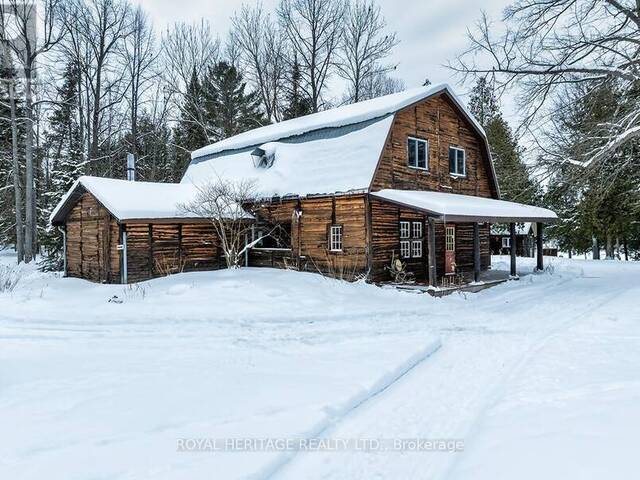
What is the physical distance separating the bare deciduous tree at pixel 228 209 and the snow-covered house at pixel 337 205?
46cm

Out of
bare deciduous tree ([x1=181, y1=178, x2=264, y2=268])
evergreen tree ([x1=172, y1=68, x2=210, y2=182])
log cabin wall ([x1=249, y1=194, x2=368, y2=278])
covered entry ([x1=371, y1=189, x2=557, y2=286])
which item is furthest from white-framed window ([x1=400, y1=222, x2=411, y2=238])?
evergreen tree ([x1=172, y1=68, x2=210, y2=182])

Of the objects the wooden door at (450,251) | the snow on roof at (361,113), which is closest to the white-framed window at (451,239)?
the wooden door at (450,251)

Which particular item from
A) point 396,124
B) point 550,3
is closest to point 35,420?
point 396,124

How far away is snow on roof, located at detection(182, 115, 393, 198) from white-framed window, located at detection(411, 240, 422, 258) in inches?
149

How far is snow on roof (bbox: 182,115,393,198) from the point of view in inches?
567

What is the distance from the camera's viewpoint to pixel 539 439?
3930 millimetres

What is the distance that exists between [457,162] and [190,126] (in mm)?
22584

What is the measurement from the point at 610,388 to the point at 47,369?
7.27 m

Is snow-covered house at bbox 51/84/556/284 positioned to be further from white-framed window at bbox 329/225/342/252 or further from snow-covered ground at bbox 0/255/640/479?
snow-covered ground at bbox 0/255/640/479

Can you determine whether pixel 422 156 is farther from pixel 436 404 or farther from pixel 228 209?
pixel 436 404

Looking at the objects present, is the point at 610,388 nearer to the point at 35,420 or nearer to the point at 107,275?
the point at 35,420

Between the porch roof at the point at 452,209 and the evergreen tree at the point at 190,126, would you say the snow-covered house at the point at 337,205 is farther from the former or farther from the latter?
the evergreen tree at the point at 190,126

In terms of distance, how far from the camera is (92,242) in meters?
16.7

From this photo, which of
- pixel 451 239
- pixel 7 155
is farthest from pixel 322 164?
pixel 7 155
